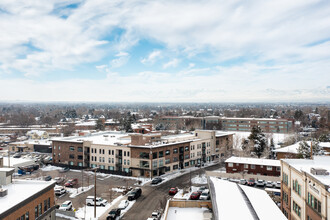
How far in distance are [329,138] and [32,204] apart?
7394 cm

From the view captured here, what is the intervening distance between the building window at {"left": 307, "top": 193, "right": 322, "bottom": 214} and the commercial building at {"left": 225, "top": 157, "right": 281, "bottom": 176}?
95.6ft

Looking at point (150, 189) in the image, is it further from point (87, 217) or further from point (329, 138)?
point (329, 138)

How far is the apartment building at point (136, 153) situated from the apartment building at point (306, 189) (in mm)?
28675

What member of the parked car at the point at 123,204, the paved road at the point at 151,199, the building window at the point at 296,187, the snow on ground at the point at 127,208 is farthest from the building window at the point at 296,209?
the parked car at the point at 123,204

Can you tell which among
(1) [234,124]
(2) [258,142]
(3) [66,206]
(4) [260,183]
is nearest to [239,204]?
(3) [66,206]

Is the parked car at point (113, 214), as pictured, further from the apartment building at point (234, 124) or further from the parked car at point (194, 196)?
the apartment building at point (234, 124)

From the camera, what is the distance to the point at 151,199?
40.6m

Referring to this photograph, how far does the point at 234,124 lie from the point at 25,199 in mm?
124348

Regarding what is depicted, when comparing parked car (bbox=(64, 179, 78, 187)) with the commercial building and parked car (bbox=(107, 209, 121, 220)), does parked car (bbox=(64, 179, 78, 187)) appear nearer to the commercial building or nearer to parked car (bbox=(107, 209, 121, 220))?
parked car (bbox=(107, 209, 121, 220))

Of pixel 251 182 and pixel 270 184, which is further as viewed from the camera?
pixel 251 182

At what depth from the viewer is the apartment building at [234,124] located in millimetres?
126500

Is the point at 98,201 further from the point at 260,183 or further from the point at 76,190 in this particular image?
the point at 260,183

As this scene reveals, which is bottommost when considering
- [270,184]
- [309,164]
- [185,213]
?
[270,184]

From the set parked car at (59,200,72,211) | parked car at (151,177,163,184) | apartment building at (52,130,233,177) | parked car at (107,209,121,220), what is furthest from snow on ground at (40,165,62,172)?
parked car at (107,209,121,220)
